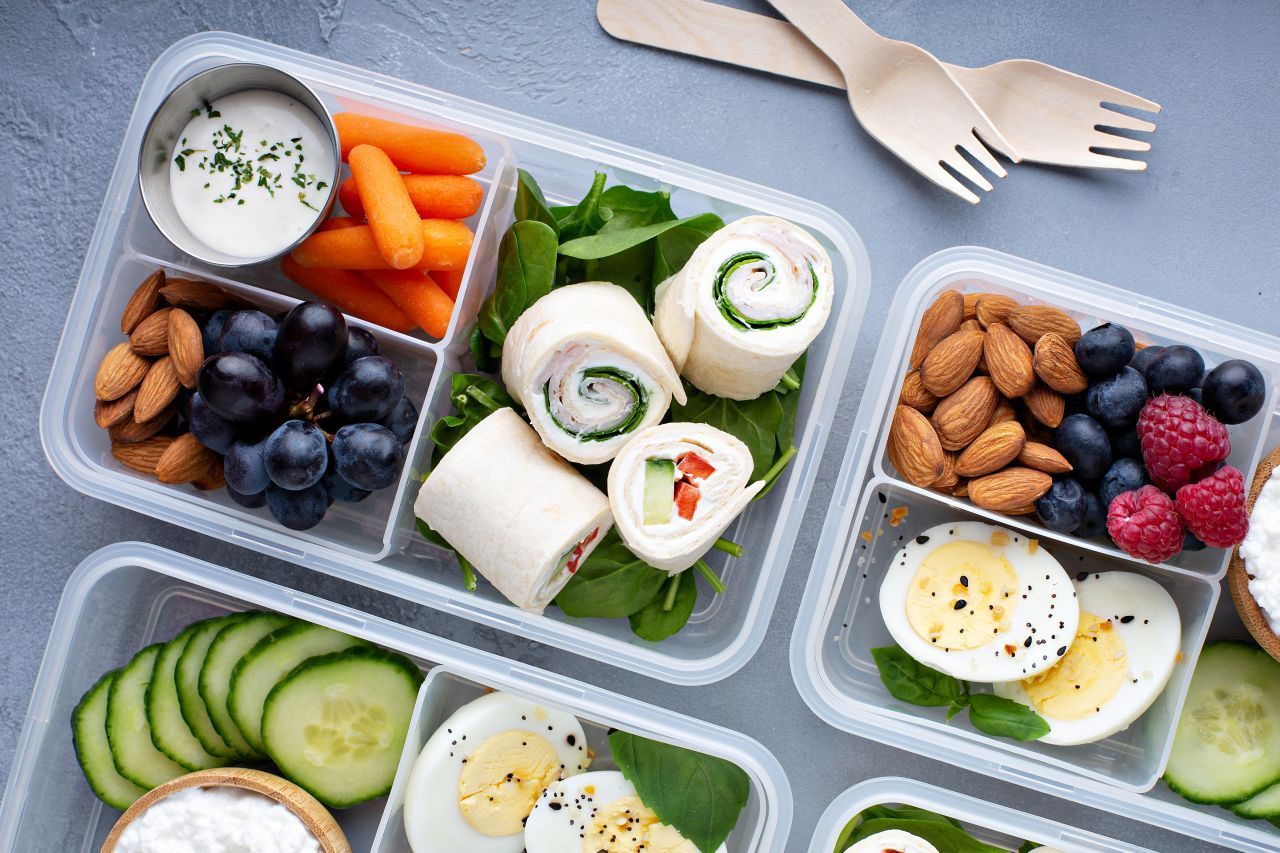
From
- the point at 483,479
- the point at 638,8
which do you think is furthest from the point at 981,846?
the point at 638,8

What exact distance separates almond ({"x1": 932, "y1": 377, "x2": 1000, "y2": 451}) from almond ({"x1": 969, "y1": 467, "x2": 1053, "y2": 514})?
69 millimetres

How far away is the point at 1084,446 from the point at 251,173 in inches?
49.3

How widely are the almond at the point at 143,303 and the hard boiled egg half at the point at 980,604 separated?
1.18m

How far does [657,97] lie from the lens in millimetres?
1583

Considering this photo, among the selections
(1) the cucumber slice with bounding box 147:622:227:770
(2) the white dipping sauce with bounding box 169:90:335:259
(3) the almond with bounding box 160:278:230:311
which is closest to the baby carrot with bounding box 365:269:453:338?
(2) the white dipping sauce with bounding box 169:90:335:259

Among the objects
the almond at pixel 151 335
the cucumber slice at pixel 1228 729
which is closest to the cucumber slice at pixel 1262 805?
the cucumber slice at pixel 1228 729

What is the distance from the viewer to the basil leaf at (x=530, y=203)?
1.43m

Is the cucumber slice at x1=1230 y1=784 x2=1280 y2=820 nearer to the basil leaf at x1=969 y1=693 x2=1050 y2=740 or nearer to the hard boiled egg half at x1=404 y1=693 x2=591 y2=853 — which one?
the basil leaf at x1=969 y1=693 x2=1050 y2=740

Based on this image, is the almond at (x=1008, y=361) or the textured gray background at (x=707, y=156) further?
the textured gray background at (x=707, y=156)

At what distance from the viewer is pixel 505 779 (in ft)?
4.87

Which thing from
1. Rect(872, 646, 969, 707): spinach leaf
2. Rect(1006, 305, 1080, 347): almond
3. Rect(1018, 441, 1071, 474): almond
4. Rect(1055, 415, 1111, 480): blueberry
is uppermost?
Rect(1006, 305, 1080, 347): almond

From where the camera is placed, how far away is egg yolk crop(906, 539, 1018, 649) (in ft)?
4.88

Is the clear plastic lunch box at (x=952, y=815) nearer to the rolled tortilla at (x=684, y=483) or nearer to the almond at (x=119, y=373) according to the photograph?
the rolled tortilla at (x=684, y=483)

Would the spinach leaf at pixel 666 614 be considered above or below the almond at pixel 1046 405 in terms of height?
below
